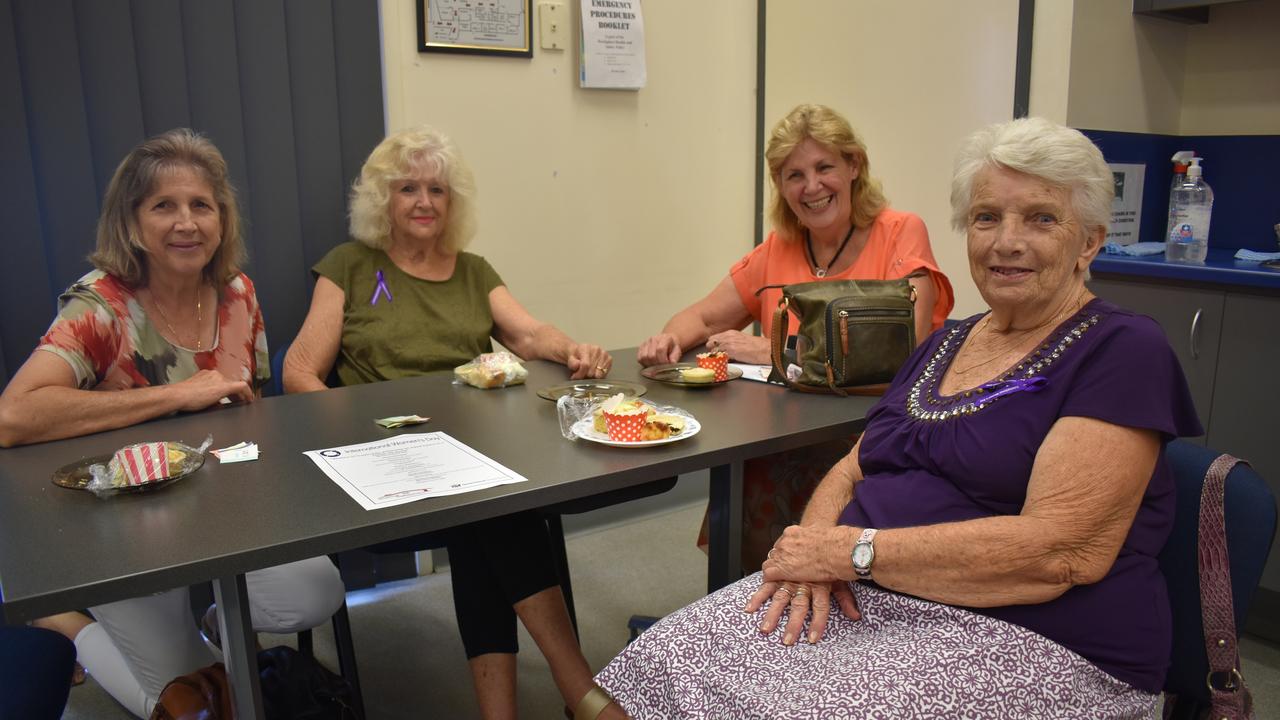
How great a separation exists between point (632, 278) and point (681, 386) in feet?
4.48

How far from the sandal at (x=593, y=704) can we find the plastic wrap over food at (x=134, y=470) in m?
0.67

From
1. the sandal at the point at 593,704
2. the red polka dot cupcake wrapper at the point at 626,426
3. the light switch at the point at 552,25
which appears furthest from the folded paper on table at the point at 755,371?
the light switch at the point at 552,25

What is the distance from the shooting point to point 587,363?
7.01 feet

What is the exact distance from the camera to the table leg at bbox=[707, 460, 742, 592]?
172 centimetres

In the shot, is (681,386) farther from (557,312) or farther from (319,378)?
(557,312)

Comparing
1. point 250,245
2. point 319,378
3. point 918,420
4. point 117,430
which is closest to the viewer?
point 918,420

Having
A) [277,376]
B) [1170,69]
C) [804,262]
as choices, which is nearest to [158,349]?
[277,376]

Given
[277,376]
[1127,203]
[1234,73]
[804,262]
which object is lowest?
[277,376]

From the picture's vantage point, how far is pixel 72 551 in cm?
115

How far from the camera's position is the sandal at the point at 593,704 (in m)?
1.34

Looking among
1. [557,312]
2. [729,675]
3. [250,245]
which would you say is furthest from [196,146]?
[729,675]

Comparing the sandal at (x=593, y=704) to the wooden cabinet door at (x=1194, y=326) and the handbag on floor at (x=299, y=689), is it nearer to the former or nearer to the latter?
the handbag on floor at (x=299, y=689)

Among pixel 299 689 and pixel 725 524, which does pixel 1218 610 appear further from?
pixel 299 689

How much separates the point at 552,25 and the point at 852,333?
163 cm
